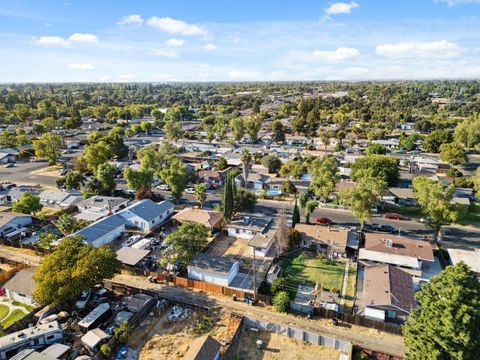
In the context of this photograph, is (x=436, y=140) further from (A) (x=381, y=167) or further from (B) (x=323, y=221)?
(B) (x=323, y=221)

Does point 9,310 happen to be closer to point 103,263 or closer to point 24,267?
point 24,267

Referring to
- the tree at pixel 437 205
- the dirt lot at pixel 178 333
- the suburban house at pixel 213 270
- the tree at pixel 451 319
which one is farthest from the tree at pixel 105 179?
the tree at pixel 451 319

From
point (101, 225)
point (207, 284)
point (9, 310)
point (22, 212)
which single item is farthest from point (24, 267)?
point (207, 284)

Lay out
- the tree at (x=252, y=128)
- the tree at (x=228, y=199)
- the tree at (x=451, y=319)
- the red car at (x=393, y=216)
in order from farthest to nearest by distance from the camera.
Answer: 1. the tree at (x=252, y=128)
2. the red car at (x=393, y=216)
3. the tree at (x=228, y=199)
4. the tree at (x=451, y=319)

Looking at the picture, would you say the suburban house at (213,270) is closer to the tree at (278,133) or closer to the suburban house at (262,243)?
the suburban house at (262,243)

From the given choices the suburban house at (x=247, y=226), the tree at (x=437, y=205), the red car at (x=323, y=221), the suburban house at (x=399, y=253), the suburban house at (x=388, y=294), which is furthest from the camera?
the red car at (x=323, y=221)

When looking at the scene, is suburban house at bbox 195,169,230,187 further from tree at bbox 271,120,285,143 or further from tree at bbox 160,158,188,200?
tree at bbox 271,120,285,143
